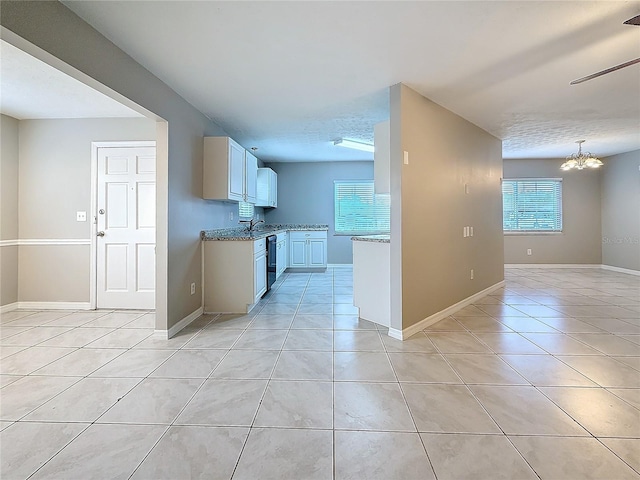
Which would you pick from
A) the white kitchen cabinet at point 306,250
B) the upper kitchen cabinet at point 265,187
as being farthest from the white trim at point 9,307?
the white kitchen cabinet at point 306,250

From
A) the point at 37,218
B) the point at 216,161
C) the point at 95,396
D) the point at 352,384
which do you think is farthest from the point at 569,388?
the point at 37,218

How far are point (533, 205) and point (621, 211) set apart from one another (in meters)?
1.51

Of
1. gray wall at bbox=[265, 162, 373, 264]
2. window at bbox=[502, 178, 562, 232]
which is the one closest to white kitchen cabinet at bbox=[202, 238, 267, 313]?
gray wall at bbox=[265, 162, 373, 264]

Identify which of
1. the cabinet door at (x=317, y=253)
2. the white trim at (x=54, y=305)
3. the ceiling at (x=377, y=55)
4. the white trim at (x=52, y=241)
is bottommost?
the white trim at (x=54, y=305)

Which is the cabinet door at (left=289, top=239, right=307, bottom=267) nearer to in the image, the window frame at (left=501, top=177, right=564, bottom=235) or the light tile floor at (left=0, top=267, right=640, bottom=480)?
the light tile floor at (left=0, top=267, right=640, bottom=480)

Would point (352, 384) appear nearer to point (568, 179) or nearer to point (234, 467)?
point (234, 467)

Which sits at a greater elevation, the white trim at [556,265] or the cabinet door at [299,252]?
the cabinet door at [299,252]

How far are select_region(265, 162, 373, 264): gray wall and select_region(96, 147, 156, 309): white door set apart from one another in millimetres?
3318

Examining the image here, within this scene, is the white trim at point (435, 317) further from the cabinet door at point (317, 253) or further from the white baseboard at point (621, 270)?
the white baseboard at point (621, 270)

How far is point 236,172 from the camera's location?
390 centimetres

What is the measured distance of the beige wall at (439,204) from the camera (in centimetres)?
279

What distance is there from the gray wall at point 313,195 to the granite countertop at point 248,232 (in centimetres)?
16

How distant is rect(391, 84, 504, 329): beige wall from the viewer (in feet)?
9.16

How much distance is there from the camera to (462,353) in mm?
2428
